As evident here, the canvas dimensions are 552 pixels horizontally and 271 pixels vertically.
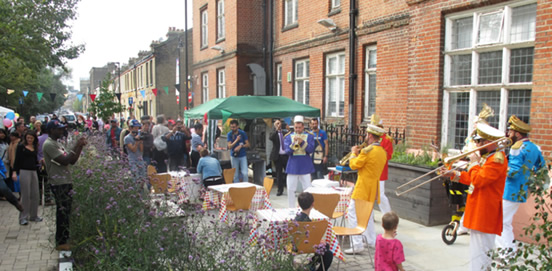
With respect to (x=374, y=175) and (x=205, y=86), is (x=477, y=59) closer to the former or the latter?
(x=374, y=175)

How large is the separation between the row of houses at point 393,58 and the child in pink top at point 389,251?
4077 millimetres

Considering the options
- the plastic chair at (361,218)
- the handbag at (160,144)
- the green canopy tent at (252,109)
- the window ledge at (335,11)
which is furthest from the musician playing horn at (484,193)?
the window ledge at (335,11)

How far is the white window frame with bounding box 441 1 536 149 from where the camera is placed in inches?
293

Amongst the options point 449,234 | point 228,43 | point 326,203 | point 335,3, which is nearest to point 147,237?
point 326,203

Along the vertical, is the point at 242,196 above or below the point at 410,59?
below

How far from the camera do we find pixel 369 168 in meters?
5.92

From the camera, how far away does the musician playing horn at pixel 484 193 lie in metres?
4.46

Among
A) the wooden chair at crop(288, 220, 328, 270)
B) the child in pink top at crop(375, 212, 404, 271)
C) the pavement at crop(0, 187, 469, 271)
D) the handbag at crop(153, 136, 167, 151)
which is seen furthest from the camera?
the handbag at crop(153, 136, 167, 151)

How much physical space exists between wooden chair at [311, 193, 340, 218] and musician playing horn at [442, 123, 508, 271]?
5.91 feet

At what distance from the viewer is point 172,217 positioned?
4.61 metres

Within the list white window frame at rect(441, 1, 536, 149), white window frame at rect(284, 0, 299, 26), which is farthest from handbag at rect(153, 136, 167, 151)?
white window frame at rect(284, 0, 299, 26)

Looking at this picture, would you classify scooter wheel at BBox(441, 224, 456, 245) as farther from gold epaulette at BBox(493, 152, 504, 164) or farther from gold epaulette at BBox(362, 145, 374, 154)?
gold epaulette at BBox(493, 152, 504, 164)

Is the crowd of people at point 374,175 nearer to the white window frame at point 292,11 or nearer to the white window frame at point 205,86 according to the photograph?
the white window frame at point 292,11

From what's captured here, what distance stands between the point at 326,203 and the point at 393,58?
22.0 feet
